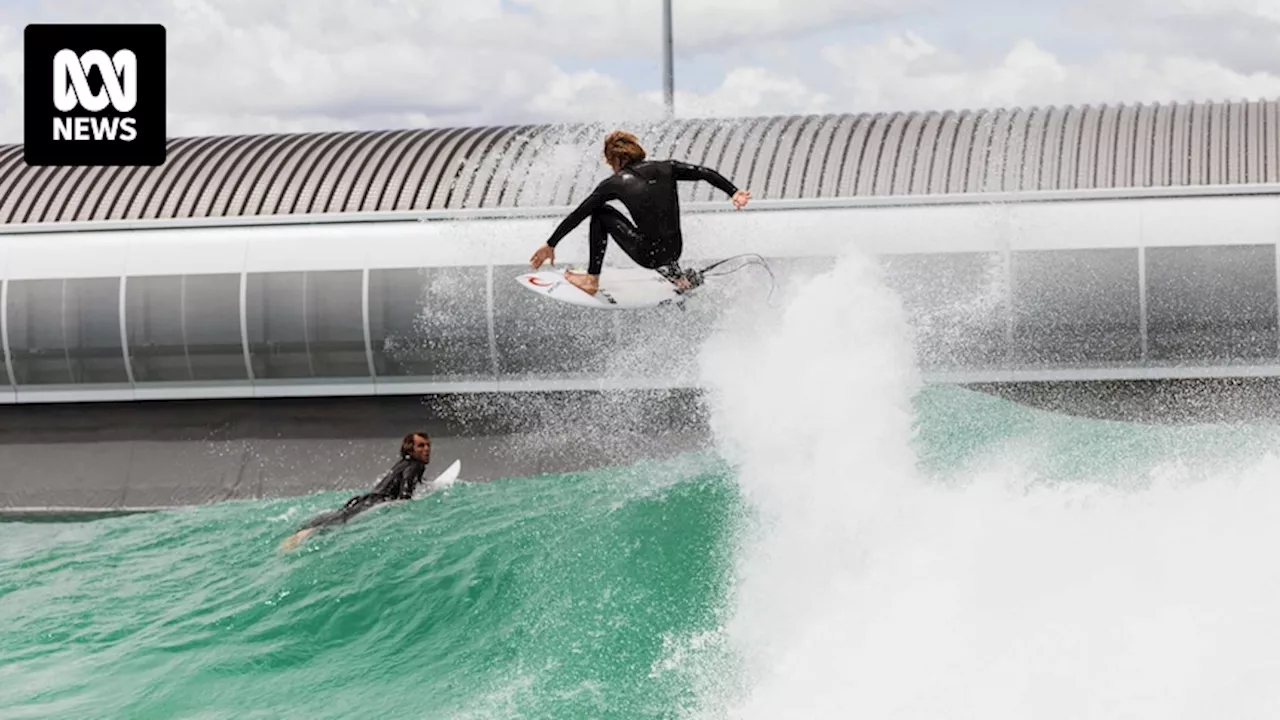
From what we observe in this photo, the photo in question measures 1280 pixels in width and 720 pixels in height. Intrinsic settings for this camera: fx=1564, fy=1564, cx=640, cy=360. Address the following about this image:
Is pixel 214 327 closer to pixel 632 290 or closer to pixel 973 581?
pixel 632 290

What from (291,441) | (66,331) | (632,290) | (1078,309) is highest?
(632,290)

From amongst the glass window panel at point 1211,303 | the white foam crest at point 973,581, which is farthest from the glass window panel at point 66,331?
the glass window panel at point 1211,303

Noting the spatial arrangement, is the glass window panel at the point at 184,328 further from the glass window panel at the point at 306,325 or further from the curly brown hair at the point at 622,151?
the curly brown hair at the point at 622,151

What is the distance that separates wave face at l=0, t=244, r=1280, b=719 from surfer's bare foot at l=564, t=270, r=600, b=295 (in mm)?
1687

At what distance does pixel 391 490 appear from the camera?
15562 mm

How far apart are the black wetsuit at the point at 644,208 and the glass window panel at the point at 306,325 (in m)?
7.51

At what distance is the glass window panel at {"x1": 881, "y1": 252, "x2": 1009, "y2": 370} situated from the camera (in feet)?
59.1

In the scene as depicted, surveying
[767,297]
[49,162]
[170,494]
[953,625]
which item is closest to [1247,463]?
[953,625]

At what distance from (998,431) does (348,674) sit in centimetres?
829

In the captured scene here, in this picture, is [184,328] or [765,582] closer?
[765,582]

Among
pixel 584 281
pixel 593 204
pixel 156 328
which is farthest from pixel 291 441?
pixel 593 204

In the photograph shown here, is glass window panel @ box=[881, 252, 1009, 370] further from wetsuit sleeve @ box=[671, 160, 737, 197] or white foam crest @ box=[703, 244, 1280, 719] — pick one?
wetsuit sleeve @ box=[671, 160, 737, 197]

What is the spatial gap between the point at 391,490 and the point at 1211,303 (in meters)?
9.36

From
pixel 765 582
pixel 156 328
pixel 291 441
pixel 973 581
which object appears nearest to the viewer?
pixel 973 581
